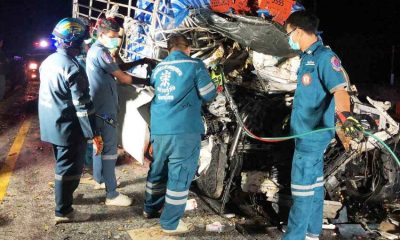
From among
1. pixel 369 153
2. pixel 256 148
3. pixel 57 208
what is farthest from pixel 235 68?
pixel 57 208

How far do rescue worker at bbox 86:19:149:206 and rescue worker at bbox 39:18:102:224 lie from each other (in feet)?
1.21

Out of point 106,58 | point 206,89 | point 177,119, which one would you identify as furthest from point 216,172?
point 106,58

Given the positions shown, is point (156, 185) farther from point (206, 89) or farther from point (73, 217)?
point (206, 89)

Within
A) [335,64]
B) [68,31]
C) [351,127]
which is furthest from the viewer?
[68,31]

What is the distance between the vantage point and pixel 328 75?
3.50m

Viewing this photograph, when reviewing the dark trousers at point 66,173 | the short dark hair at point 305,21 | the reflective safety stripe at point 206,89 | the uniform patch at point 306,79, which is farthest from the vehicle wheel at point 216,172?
the short dark hair at point 305,21

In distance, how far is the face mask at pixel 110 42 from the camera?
460 centimetres

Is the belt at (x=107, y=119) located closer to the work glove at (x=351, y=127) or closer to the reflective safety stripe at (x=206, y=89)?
the reflective safety stripe at (x=206, y=89)

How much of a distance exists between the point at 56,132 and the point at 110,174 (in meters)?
0.97

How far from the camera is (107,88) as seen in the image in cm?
461

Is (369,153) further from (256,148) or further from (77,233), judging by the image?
(77,233)

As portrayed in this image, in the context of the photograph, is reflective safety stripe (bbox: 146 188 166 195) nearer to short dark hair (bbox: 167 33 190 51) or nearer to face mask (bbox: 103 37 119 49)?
short dark hair (bbox: 167 33 190 51)

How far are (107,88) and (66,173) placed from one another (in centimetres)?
109

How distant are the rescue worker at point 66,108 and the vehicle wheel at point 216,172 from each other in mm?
1329
